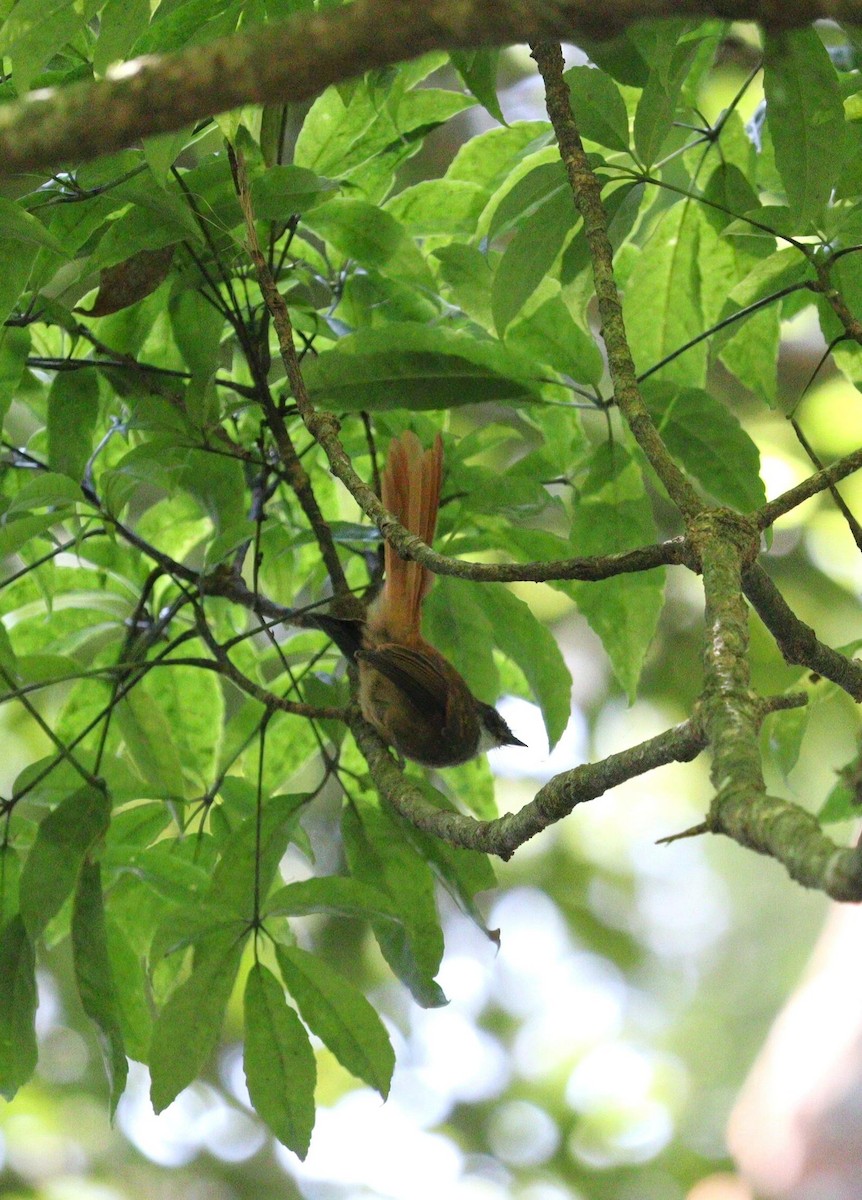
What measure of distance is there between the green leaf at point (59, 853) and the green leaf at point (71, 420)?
44 cm

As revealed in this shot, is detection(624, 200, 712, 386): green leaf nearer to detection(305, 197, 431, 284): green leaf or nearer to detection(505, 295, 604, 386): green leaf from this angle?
detection(505, 295, 604, 386): green leaf

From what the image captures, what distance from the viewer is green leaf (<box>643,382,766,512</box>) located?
5.37 ft

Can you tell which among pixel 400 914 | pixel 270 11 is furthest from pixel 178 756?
pixel 270 11

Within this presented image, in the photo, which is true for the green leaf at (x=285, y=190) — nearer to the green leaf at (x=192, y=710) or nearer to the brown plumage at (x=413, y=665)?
the brown plumage at (x=413, y=665)

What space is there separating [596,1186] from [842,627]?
8.35 ft

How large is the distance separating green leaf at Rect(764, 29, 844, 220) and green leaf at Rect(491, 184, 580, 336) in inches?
10.2

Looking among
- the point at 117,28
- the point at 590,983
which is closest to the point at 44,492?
the point at 117,28

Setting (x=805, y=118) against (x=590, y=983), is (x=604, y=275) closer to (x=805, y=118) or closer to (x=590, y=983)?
(x=805, y=118)

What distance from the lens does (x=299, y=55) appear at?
1.98 feet

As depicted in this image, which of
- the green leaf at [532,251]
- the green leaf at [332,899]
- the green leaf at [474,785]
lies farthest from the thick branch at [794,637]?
the green leaf at [474,785]

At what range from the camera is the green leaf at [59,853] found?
1.47 meters

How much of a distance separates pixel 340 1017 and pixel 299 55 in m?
1.26

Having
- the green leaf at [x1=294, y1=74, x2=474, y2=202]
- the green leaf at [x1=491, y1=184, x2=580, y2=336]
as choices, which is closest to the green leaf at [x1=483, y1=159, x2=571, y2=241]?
the green leaf at [x1=491, y1=184, x2=580, y2=336]

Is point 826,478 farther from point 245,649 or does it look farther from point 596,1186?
point 596,1186
